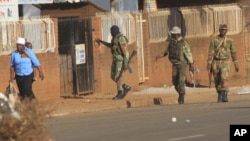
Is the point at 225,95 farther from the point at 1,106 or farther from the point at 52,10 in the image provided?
the point at 1,106

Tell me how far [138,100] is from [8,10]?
13.6 feet

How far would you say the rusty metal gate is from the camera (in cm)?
2575

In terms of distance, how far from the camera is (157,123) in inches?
712

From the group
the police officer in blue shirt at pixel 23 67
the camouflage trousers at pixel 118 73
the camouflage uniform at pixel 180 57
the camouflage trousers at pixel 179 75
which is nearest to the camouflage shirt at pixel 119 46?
the camouflage trousers at pixel 118 73

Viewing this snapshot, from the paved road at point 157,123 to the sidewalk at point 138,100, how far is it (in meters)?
0.74

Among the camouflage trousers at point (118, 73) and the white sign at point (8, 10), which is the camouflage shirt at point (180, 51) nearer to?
the camouflage trousers at point (118, 73)

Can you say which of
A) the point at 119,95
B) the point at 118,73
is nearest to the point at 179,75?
the point at 118,73

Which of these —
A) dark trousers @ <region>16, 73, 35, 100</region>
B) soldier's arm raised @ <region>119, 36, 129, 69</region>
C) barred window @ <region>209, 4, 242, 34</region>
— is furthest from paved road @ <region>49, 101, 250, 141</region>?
barred window @ <region>209, 4, 242, 34</region>

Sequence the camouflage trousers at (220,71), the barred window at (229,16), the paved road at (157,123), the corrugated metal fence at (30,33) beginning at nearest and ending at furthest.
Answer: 1. the paved road at (157,123)
2. the camouflage trousers at (220,71)
3. the corrugated metal fence at (30,33)
4. the barred window at (229,16)

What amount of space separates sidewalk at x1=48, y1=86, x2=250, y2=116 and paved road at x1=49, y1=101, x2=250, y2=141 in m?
0.74

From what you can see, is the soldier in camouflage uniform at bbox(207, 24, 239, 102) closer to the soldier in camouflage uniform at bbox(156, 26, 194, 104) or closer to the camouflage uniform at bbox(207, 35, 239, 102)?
Result: the camouflage uniform at bbox(207, 35, 239, 102)

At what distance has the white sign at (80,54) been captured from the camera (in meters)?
25.9

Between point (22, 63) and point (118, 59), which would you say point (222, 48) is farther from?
point (22, 63)

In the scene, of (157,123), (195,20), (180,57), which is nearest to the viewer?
(157,123)
